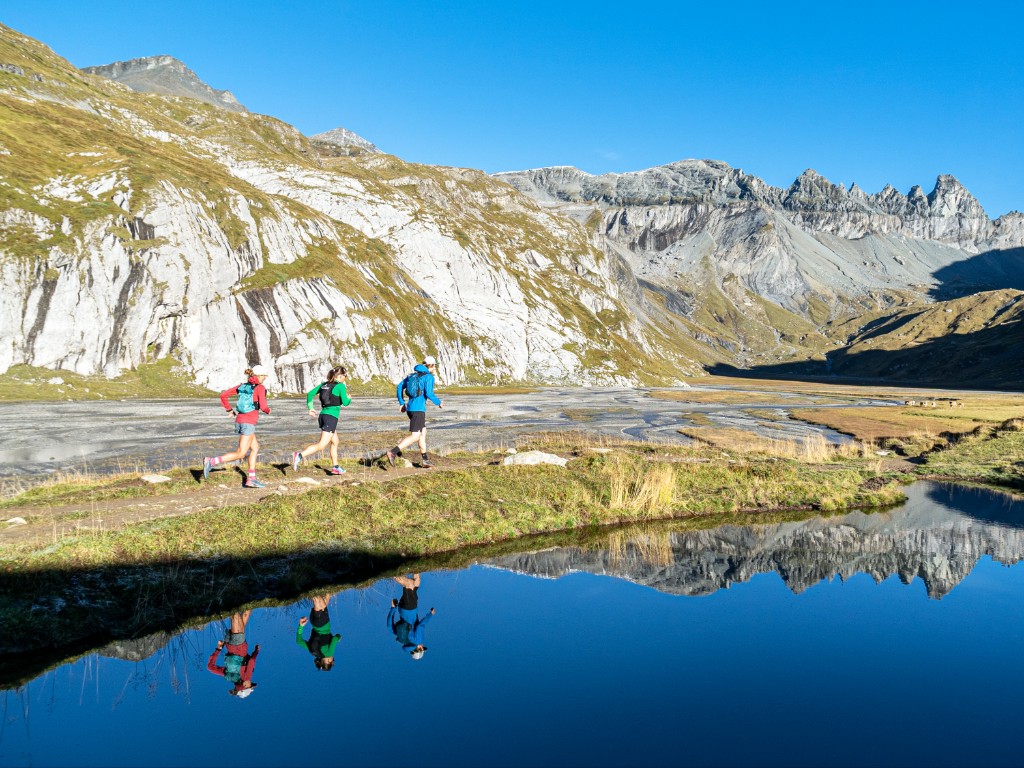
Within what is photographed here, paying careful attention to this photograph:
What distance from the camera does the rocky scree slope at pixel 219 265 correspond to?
287 ft

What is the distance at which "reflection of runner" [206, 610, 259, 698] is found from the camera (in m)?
11.2

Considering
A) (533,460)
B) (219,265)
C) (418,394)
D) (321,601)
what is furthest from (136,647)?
(219,265)

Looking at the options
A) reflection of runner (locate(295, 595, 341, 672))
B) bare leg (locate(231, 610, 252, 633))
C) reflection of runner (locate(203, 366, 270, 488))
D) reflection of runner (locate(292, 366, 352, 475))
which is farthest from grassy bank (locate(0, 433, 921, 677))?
reflection of runner (locate(292, 366, 352, 475))

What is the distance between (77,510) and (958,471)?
4308 cm

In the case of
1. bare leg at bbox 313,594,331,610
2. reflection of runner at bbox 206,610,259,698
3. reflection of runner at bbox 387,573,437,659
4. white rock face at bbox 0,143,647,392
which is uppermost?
white rock face at bbox 0,143,647,392

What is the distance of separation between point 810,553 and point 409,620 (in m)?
14.1

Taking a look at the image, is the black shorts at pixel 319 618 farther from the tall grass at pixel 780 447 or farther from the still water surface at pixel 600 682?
the tall grass at pixel 780 447

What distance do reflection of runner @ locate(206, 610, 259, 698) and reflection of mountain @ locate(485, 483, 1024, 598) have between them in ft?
25.6

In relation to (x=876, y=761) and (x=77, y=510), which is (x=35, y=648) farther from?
(x=876, y=761)

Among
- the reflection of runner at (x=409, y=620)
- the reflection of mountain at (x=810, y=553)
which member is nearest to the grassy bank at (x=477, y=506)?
the reflection of mountain at (x=810, y=553)

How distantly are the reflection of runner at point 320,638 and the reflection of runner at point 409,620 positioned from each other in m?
1.31

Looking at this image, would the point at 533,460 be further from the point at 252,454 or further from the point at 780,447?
the point at 780,447

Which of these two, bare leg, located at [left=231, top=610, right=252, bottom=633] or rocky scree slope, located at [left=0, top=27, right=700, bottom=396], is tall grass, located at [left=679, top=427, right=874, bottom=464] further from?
rocky scree slope, located at [left=0, top=27, right=700, bottom=396]

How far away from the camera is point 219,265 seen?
106 meters
